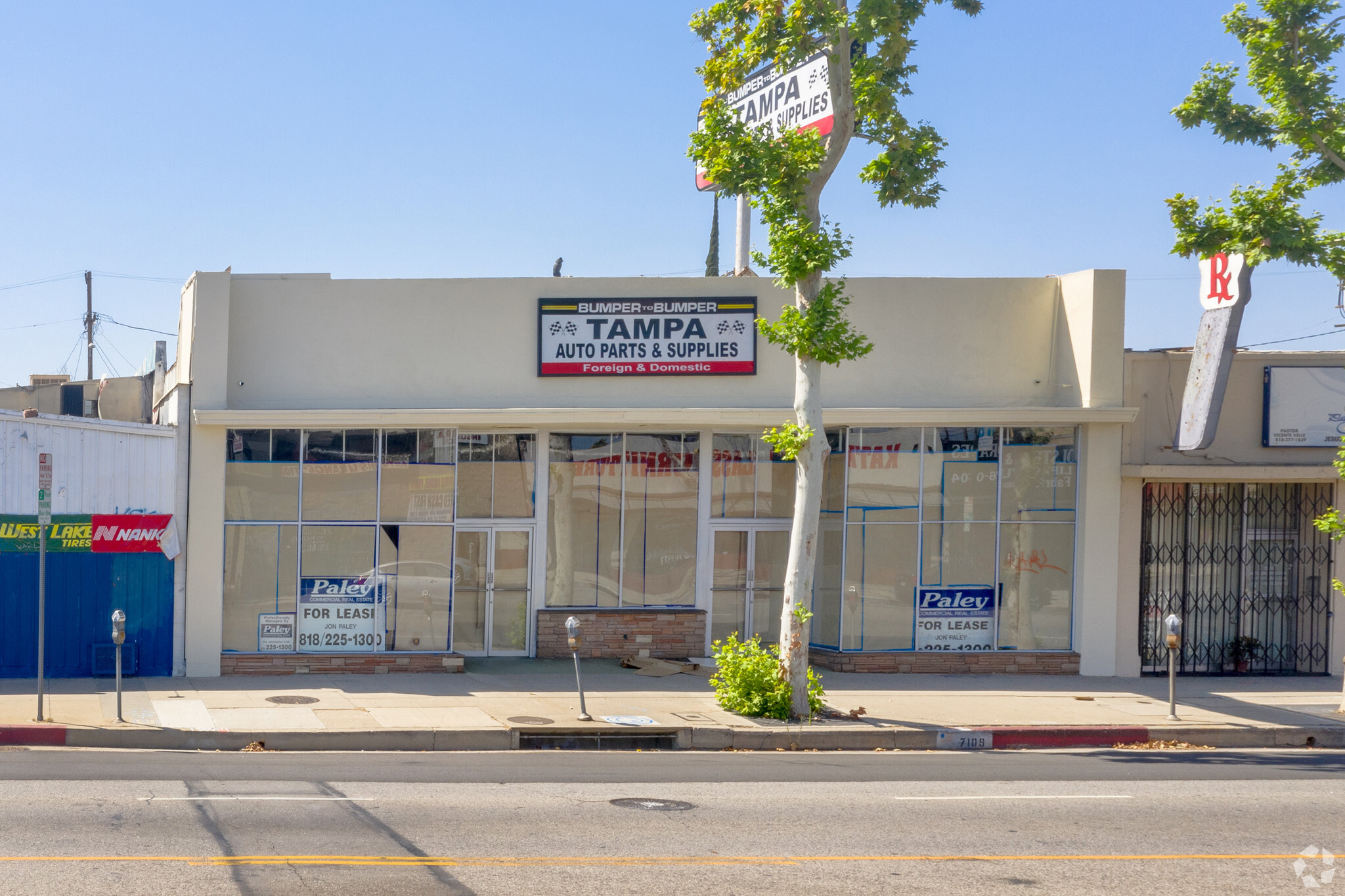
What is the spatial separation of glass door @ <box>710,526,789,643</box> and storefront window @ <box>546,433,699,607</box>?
56 cm

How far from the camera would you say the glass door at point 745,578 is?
58.9 ft

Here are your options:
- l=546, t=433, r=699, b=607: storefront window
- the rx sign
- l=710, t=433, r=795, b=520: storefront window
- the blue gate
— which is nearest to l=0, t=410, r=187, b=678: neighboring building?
the blue gate

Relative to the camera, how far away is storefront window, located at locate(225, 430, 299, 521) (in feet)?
52.3

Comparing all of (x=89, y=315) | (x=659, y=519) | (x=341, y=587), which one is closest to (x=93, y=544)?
(x=341, y=587)

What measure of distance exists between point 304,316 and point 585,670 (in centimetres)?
617

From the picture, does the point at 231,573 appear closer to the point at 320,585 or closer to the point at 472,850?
the point at 320,585

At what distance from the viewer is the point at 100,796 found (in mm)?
9070

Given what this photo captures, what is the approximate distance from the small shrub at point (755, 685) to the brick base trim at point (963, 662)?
320 cm

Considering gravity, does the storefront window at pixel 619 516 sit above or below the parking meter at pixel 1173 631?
above

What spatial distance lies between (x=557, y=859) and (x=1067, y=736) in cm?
775

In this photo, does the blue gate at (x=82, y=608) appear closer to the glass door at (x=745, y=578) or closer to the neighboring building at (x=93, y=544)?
the neighboring building at (x=93, y=544)

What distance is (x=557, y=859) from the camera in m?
7.59

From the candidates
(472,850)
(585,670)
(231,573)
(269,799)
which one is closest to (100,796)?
(269,799)

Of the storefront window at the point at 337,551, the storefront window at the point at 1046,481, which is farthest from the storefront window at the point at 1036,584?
the storefront window at the point at 337,551
